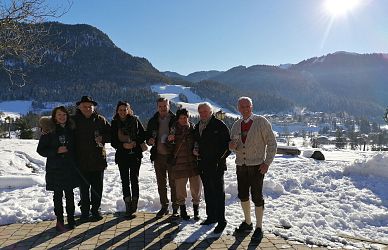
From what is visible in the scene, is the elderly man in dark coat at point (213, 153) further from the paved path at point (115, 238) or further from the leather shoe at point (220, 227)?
the paved path at point (115, 238)

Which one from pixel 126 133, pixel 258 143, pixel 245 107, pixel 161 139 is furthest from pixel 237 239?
pixel 126 133

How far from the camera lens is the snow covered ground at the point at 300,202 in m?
5.68

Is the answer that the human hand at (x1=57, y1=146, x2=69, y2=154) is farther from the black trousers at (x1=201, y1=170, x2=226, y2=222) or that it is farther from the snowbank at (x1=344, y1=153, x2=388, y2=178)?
the snowbank at (x1=344, y1=153, x2=388, y2=178)

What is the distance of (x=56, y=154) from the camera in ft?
18.2

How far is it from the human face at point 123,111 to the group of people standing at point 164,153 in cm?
2

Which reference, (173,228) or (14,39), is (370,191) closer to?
(173,228)

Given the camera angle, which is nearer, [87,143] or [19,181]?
[87,143]

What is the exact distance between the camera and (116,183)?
8.80m

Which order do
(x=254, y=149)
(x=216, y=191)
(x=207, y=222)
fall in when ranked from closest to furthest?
(x=254, y=149) < (x=216, y=191) < (x=207, y=222)

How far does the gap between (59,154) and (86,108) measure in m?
0.83

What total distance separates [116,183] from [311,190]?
455 centimetres

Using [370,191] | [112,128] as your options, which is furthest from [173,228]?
[370,191]

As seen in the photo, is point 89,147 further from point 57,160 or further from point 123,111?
point 123,111

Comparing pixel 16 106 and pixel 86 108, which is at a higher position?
pixel 16 106
